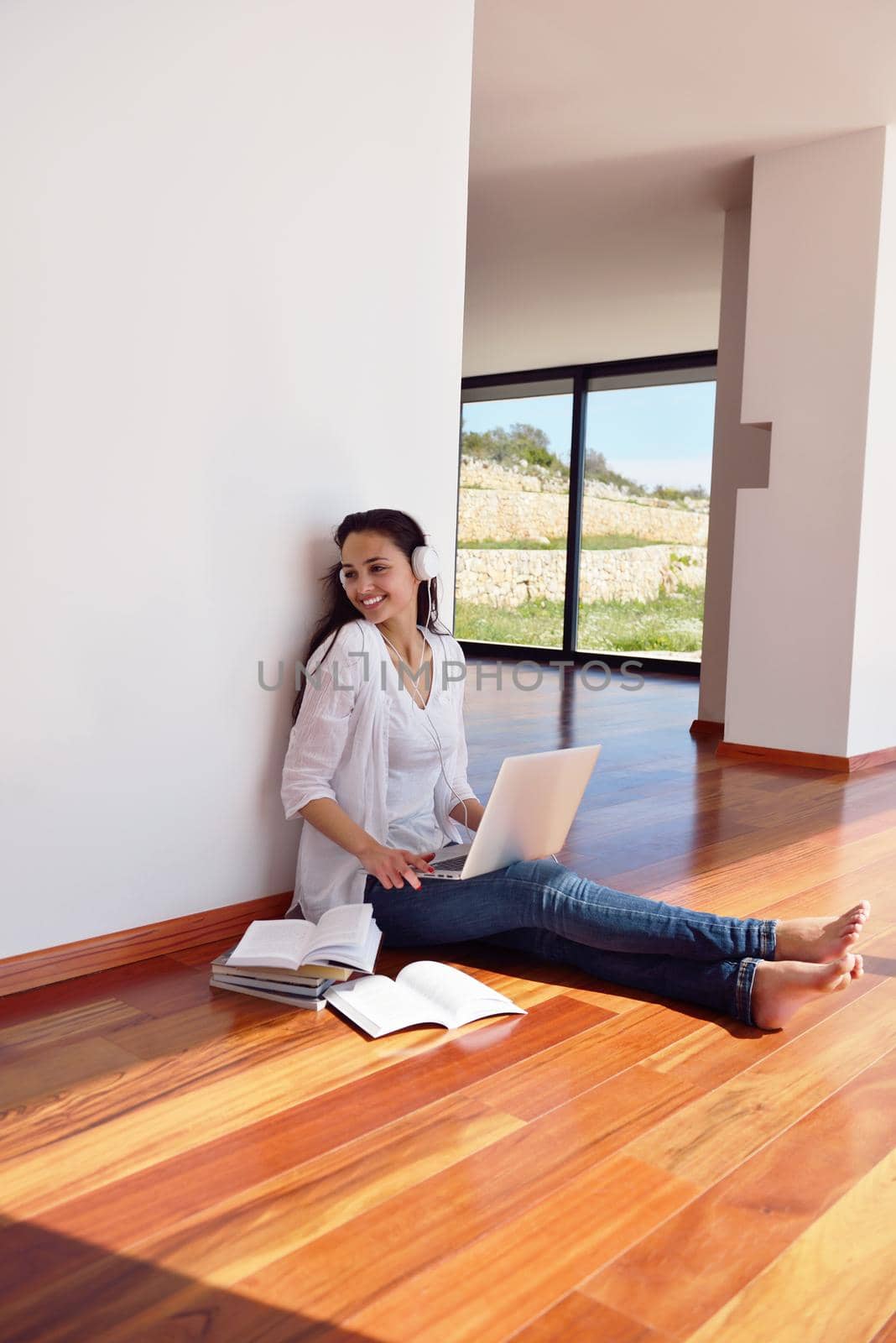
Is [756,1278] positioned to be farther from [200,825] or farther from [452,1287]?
[200,825]

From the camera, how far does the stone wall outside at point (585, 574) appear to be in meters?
9.54

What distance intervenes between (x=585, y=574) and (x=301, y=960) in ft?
26.8

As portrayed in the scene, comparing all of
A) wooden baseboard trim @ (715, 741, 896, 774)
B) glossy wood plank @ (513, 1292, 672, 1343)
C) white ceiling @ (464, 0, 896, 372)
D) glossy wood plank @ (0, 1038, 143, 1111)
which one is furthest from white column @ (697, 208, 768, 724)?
glossy wood plank @ (513, 1292, 672, 1343)

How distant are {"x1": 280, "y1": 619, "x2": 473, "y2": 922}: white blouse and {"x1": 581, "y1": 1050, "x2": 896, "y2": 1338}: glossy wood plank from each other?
1.04m

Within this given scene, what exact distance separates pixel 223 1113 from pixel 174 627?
1.01m

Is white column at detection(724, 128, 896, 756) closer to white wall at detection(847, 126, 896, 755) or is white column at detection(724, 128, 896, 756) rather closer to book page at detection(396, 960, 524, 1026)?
white wall at detection(847, 126, 896, 755)

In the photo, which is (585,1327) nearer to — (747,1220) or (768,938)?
(747,1220)

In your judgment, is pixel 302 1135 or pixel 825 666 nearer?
pixel 302 1135

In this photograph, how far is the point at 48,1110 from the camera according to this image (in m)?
1.62

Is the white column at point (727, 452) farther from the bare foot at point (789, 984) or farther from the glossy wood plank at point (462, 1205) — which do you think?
the glossy wood plank at point (462, 1205)

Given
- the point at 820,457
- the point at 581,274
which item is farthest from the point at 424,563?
the point at 581,274

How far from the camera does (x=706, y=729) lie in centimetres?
596

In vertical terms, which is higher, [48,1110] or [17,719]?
[17,719]

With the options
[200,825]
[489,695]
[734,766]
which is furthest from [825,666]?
[200,825]
